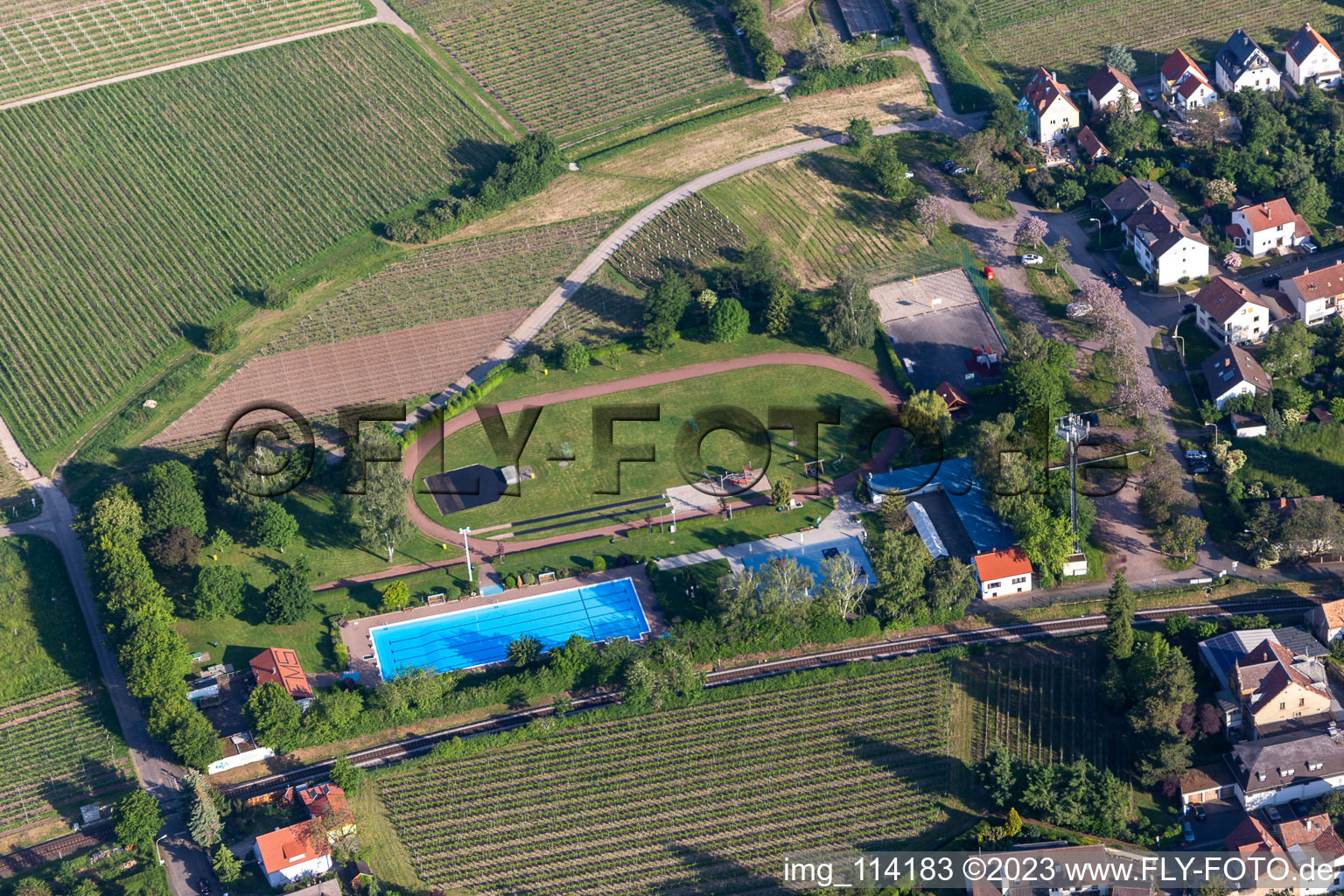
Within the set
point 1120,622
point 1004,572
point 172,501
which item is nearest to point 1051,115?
point 1004,572

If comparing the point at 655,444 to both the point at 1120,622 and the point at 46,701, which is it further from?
the point at 46,701

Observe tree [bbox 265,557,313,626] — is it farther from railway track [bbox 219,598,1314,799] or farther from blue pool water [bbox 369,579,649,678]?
railway track [bbox 219,598,1314,799]

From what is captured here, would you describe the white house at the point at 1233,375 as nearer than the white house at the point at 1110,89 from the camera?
Yes

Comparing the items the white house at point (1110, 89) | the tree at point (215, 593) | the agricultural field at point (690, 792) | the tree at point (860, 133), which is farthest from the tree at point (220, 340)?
the white house at point (1110, 89)

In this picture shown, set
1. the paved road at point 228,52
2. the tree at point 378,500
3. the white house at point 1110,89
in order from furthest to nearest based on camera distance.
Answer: the paved road at point 228,52 < the white house at point 1110,89 < the tree at point 378,500

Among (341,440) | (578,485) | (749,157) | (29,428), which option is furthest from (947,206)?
(29,428)

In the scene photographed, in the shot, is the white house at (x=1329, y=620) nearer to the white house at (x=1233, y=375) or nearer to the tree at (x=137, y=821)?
the white house at (x=1233, y=375)
